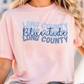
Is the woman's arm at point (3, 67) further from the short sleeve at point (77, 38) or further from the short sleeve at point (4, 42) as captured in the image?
the short sleeve at point (77, 38)

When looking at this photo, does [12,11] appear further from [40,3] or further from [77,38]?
[77,38]

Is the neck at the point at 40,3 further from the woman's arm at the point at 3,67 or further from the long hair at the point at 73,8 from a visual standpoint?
the woman's arm at the point at 3,67

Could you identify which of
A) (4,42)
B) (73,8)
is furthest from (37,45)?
(73,8)

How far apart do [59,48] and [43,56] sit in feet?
Answer: 0.37

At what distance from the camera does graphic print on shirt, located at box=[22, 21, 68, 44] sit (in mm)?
1173

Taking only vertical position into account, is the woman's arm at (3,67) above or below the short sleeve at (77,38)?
below

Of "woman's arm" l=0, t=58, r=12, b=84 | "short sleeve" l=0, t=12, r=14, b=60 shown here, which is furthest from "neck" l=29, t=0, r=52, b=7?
"woman's arm" l=0, t=58, r=12, b=84

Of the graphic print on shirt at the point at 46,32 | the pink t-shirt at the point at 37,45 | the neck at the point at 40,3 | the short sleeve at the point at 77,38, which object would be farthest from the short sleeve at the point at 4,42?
the short sleeve at the point at 77,38

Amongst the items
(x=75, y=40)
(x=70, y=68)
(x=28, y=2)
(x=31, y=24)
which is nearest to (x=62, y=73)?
(x=70, y=68)

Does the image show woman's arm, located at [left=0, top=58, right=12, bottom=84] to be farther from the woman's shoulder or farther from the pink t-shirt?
the woman's shoulder

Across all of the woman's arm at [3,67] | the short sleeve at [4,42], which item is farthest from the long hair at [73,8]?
the woman's arm at [3,67]

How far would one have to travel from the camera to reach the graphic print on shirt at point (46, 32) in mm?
1173

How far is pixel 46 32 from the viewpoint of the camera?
1184 mm

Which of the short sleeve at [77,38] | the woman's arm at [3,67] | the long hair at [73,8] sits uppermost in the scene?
the long hair at [73,8]
